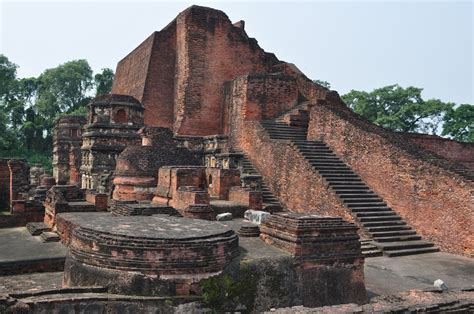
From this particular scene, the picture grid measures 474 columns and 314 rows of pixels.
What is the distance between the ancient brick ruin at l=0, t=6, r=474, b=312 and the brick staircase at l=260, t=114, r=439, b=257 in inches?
1.8

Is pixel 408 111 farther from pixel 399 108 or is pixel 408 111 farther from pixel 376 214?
A: pixel 376 214

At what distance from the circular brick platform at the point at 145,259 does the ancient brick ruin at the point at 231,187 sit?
2 cm

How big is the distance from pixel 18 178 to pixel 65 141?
1516cm

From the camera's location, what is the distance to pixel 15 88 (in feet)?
139

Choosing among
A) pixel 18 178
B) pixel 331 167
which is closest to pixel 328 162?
pixel 331 167

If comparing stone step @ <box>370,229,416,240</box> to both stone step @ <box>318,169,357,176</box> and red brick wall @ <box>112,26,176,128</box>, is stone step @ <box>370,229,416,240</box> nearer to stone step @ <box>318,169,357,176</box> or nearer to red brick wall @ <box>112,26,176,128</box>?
stone step @ <box>318,169,357,176</box>

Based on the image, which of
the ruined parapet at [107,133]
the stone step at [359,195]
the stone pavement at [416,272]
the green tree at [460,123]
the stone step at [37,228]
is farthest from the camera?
the green tree at [460,123]

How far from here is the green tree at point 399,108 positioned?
31875 mm

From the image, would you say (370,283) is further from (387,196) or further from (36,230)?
(36,230)

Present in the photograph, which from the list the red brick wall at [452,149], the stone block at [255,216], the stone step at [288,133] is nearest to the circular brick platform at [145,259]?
the stone block at [255,216]

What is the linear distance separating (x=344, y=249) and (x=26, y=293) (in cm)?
387

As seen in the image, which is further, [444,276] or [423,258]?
[423,258]

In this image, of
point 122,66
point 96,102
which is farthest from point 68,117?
point 96,102

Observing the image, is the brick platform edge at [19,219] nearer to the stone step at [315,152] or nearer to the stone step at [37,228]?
the stone step at [37,228]
